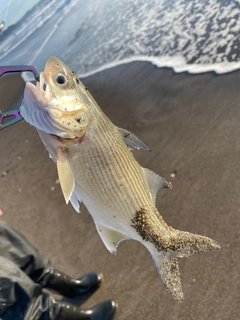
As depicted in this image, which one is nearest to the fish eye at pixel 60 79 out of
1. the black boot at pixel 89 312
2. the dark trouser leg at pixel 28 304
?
the dark trouser leg at pixel 28 304

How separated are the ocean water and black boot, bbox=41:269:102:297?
3637 mm

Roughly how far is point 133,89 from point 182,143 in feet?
6.46

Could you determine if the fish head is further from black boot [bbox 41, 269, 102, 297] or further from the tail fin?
black boot [bbox 41, 269, 102, 297]

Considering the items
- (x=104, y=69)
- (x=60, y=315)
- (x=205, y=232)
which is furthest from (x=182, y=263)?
(x=104, y=69)

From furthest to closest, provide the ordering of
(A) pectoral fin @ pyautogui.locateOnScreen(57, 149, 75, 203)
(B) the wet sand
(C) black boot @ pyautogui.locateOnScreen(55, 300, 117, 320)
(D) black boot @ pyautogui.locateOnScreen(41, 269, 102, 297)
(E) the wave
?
(E) the wave → (D) black boot @ pyautogui.locateOnScreen(41, 269, 102, 297) → (C) black boot @ pyautogui.locateOnScreen(55, 300, 117, 320) → (B) the wet sand → (A) pectoral fin @ pyautogui.locateOnScreen(57, 149, 75, 203)

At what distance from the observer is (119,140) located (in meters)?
2.26

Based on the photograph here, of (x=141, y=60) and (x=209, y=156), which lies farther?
(x=141, y=60)

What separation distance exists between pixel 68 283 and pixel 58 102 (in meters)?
2.49

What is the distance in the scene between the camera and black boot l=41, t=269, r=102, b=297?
12.9 feet

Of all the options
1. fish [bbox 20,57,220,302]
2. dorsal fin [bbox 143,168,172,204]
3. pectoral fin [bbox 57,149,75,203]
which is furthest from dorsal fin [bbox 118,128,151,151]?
pectoral fin [bbox 57,149,75,203]

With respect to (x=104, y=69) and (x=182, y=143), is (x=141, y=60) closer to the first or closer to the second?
(x=104, y=69)

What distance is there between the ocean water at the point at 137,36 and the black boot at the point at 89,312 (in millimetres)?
3811

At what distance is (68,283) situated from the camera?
4.00m

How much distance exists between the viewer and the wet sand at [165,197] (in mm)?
3500
